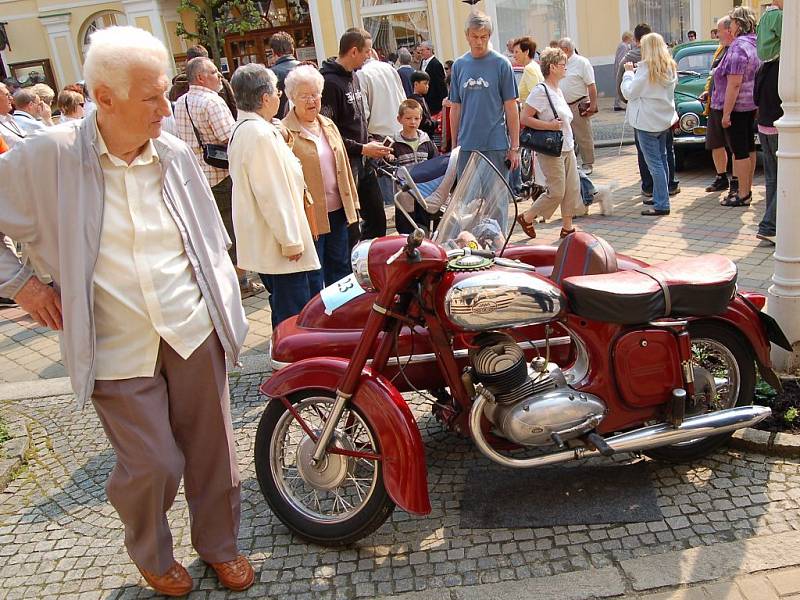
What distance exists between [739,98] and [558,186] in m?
2.02

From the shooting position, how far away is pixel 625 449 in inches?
124

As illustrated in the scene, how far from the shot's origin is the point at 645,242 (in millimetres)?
7086

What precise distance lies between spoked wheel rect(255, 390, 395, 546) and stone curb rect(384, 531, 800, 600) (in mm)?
359

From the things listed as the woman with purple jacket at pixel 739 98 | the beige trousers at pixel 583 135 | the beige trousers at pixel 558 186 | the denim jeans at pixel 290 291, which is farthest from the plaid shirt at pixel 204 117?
the beige trousers at pixel 583 135

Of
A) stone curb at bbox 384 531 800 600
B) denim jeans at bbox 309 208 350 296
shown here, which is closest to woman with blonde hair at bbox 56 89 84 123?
denim jeans at bbox 309 208 350 296

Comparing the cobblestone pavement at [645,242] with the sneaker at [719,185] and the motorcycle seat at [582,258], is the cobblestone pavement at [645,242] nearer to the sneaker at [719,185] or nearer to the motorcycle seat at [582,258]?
the sneaker at [719,185]

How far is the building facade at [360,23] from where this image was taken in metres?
21.8

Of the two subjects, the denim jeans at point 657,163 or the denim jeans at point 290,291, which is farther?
the denim jeans at point 657,163

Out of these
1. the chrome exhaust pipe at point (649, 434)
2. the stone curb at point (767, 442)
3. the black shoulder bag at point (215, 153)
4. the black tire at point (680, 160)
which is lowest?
the black tire at point (680, 160)

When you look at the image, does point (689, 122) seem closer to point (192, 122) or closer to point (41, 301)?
point (192, 122)

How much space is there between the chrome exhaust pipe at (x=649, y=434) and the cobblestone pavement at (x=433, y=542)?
0.30 metres

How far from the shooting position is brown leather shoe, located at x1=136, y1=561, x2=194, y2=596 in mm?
2973

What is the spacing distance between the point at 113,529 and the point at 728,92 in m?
6.61

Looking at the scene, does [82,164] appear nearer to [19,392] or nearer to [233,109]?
[19,392]
